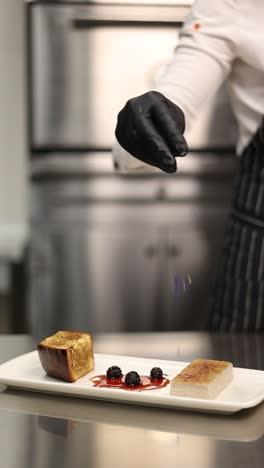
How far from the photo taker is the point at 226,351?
1.50 meters

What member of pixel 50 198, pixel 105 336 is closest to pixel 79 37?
pixel 50 198

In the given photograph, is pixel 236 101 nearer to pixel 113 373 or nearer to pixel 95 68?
pixel 113 373

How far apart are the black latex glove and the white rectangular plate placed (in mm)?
289


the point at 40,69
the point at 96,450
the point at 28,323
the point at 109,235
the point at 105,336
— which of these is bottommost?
the point at 28,323

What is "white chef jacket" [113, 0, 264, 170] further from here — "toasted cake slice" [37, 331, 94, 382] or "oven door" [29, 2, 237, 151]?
"oven door" [29, 2, 237, 151]

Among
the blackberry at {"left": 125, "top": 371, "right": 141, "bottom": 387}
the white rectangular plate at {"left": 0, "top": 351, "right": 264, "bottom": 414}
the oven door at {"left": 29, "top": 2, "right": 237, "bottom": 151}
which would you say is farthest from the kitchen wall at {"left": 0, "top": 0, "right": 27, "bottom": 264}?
the blackberry at {"left": 125, "top": 371, "right": 141, "bottom": 387}

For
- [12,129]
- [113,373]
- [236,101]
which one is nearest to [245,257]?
[236,101]

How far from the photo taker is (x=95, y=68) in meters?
2.89

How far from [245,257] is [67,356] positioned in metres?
0.78

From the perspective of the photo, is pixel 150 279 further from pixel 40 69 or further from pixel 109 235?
pixel 40 69

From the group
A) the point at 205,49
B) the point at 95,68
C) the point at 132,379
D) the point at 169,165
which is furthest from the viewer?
the point at 95,68

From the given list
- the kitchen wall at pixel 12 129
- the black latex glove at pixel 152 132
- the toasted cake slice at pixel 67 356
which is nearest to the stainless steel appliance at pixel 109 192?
the kitchen wall at pixel 12 129

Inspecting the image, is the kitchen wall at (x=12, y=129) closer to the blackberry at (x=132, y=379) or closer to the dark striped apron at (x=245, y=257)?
the dark striped apron at (x=245, y=257)

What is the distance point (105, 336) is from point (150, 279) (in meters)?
1.35
